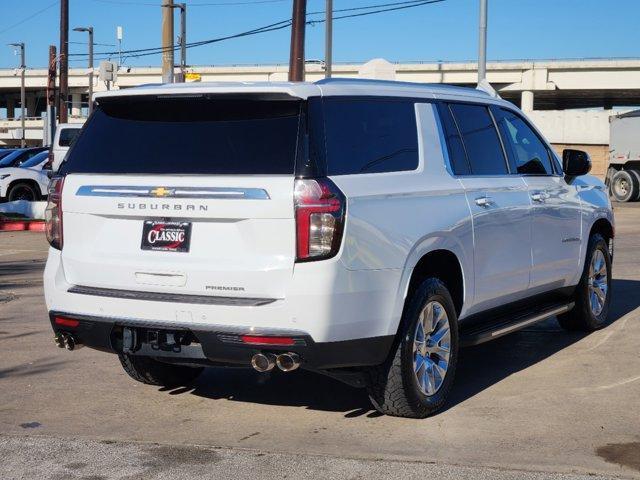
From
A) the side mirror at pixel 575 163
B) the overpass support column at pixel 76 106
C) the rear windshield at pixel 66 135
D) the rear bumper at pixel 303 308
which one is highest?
the overpass support column at pixel 76 106

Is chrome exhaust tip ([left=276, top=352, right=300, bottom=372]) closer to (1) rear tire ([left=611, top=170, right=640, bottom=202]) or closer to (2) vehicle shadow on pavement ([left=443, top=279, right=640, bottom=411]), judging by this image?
(2) vehicle shadow on pavement ([left=443, top=279, right=640, bottom=411])

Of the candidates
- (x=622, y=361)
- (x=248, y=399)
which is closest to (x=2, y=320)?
(x=248, y=399)

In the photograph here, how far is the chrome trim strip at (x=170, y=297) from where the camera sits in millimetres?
5230

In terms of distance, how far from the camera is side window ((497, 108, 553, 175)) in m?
7.40

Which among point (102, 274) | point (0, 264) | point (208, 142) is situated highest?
point (208, 142)

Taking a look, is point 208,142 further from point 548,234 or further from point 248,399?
point 548,234

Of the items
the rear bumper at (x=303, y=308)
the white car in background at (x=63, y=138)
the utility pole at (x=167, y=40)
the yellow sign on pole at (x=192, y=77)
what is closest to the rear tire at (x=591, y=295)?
the rear bumper at (x=303, y=308)

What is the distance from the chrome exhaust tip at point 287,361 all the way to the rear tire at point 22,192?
814 inches

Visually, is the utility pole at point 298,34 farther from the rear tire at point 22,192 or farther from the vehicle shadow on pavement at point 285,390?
the vehicle shadow on pavement at point 285,390

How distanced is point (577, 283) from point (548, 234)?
0.96m

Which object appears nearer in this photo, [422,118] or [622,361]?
[422,118]

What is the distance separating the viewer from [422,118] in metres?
6.31

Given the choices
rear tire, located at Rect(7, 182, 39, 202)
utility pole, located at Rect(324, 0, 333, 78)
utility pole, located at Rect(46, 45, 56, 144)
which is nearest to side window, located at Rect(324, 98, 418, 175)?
rear tire, located at Rect(7, 182, 39, 202)

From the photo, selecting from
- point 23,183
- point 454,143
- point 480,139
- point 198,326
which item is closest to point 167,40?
point 23,183
